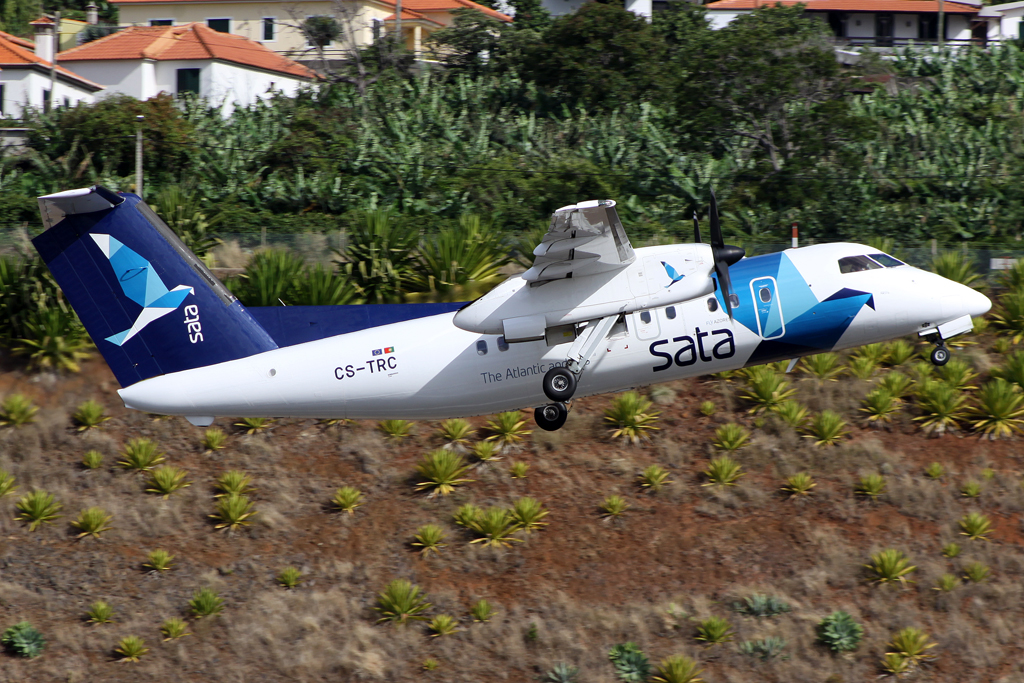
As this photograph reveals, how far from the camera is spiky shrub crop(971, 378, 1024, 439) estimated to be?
23391 millimetres

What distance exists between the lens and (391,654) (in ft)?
70.6

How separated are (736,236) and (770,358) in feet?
69.7

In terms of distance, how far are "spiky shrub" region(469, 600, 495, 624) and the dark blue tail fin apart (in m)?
8.53

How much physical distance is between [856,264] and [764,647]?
345 inches

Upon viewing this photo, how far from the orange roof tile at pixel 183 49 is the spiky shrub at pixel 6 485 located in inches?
1373

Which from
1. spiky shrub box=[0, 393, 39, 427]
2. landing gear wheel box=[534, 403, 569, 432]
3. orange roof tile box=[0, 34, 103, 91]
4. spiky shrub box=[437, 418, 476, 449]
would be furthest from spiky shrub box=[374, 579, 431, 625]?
orange roof tile box=[0, 34, 103, 91]

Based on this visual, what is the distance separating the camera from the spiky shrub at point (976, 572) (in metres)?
21.5

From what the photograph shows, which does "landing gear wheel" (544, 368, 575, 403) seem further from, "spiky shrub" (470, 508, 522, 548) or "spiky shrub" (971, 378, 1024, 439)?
"spiky shrub" (971, 378, 1024, 439)

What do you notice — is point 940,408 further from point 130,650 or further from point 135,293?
point 130,650

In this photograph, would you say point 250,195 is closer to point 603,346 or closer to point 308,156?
point 308,156

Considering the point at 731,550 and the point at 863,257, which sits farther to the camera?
the point at 731,550

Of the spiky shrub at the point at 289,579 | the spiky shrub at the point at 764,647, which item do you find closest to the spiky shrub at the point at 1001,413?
the spiky shrub at the point at 764,647

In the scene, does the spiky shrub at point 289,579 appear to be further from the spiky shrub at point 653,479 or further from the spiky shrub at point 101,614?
the spiky shrub at point 653,479

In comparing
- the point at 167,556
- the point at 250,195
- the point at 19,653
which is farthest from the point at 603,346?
the point at 250,195
